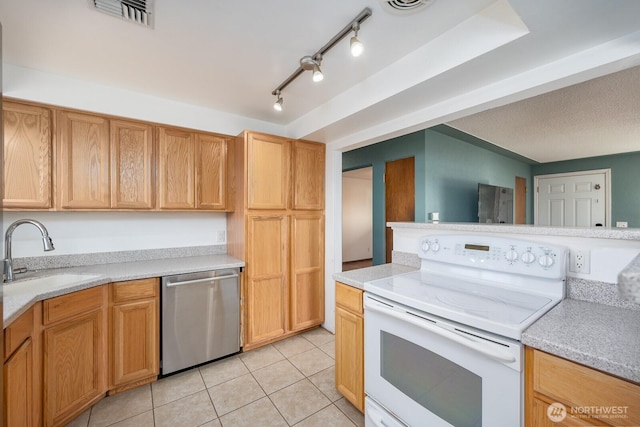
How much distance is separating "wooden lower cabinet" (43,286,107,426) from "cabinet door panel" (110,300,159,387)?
0.07m

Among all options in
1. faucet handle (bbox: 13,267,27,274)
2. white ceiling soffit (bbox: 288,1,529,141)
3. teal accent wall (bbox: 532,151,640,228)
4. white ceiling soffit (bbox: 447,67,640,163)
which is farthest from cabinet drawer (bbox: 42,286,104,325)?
teal accent wall (bbox: 532,151,640,228)

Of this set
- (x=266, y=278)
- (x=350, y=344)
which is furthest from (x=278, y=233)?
(x=350, y=344)

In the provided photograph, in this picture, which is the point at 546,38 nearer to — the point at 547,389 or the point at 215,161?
the point at 547,389

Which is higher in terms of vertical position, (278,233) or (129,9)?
(129,9)

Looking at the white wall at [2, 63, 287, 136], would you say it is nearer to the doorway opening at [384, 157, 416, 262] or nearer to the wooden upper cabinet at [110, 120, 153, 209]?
the wooden upper cabinet at [110, 120, 153, 209]

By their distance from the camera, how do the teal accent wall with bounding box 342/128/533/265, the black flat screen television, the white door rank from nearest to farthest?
the teal accent wall with bounding box 342/128/533/265 < the black flat screen television < the white door

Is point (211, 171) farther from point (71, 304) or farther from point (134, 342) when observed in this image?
point (134, 342)

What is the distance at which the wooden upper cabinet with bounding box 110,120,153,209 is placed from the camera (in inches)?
86.8

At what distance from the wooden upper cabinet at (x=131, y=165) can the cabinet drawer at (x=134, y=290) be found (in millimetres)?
648

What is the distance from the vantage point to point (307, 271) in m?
2.95

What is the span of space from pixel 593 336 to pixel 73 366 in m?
2.75

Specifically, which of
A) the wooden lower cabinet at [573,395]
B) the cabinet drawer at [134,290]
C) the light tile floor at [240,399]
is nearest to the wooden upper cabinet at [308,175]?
the cabinet drawer at [134,290]

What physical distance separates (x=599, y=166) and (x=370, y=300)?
20.9ft

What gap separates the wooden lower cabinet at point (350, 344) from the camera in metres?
1.72
